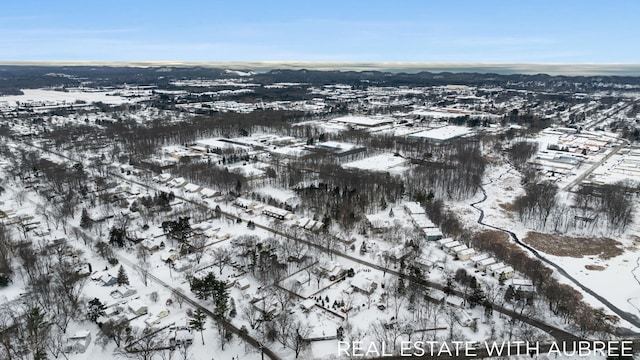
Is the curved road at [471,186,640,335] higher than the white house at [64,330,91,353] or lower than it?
higher

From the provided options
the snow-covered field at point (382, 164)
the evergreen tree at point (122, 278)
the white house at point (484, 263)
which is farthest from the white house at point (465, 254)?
the evergreen tree at point (122, 278)

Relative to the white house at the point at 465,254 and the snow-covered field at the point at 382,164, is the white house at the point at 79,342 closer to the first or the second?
the white house at the point at 465,254

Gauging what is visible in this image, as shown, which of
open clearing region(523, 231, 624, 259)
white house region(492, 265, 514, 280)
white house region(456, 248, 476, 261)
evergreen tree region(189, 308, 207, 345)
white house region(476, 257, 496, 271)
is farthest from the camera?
open clearing region(523, 231, 624, 259)

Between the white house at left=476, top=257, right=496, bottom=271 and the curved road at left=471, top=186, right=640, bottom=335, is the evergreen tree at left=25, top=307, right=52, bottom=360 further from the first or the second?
the curved road at left=471, top=186, right=640, bottom=335

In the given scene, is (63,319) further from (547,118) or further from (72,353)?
(547,118)

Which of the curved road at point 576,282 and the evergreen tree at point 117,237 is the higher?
the evergreen tree at point 117,237

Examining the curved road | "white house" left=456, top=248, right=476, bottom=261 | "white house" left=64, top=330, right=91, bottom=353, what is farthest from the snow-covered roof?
"white house" left=64, top=330, right=91, bottom=353

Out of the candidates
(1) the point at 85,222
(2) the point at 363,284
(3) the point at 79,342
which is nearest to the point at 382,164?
(2) the point at 363,284

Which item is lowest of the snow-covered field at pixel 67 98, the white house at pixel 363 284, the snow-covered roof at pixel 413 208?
the white house at pixel 363 284

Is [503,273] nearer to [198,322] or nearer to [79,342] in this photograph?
[198,322]

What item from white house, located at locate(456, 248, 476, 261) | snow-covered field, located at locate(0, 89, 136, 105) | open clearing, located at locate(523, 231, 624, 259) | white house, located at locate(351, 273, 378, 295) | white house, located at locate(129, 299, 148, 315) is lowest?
white house, located at locate(129, 299, 148, 315)

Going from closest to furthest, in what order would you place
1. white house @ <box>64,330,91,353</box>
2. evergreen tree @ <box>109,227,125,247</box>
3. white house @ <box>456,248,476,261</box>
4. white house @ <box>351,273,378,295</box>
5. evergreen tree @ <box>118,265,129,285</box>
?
white house @ <box>64,330,91,353</box> < white house @ <box>351,273,378,295</box> < evergreen tree @ <box>118,265,129,285</box> < white house @ <box>456,248,476,261</box> < evergreen tree @ <box>109,227,125,247</box>

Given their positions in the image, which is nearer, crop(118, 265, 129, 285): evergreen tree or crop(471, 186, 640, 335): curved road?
crop(471, 186, 640, 335): curved road

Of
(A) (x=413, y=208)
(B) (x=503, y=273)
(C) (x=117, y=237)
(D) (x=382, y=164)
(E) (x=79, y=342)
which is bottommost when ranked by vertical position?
(E) (x=79, y=342)
